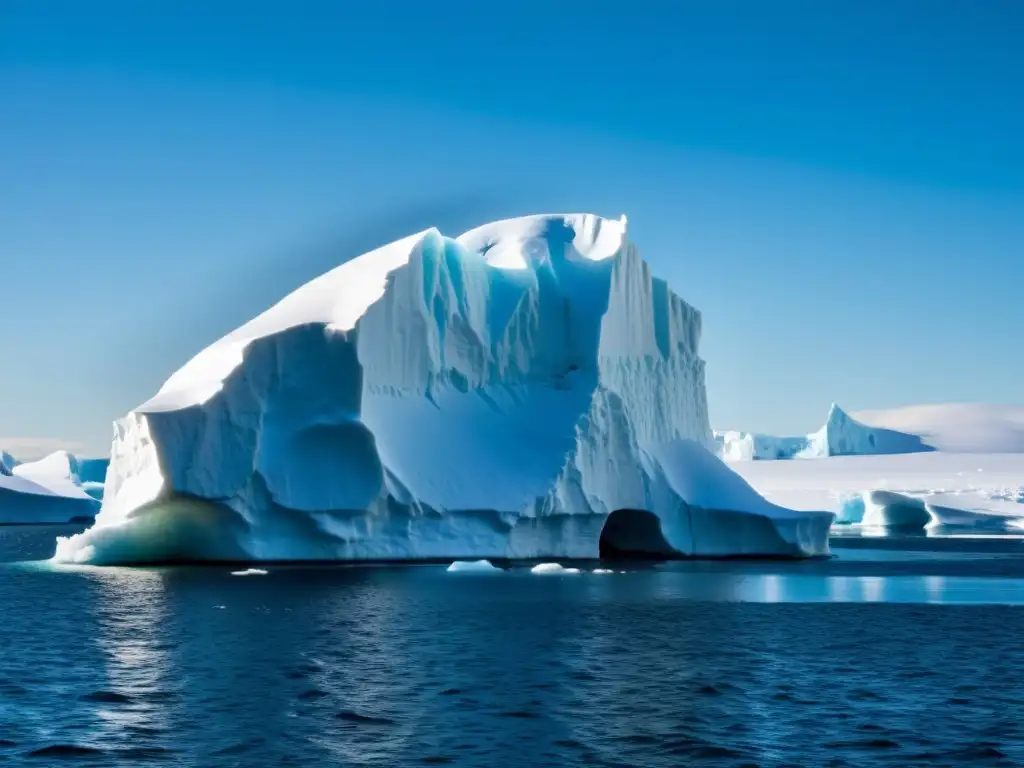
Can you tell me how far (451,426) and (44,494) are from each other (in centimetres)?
3994

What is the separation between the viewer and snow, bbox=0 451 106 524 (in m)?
63.8

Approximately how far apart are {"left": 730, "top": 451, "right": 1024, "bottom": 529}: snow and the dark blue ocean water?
31.5 metres

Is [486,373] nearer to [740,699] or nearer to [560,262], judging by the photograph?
[560,262]

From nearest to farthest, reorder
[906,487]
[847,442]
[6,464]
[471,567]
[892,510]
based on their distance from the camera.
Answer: [471,567]
[906,487]
[892,510]
[6,464]
[847,442]

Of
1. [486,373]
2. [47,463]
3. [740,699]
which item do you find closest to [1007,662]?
[740,699]

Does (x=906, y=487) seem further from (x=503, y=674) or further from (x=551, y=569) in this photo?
(x=503, y=674)

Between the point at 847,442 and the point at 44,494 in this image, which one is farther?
the point at 847,442

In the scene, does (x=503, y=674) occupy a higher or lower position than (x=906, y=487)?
lower

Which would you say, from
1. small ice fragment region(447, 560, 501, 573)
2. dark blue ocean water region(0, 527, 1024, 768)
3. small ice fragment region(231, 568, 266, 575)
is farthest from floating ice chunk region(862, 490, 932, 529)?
small ice fragment region(231, 568, 266, 575)

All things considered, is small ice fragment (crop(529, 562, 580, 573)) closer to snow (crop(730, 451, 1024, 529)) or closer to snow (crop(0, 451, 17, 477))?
snow (crop(730, 451, 1024, 529))

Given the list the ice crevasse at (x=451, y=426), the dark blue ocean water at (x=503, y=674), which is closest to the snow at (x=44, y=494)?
the ice crevasse at (x=451, y=426)

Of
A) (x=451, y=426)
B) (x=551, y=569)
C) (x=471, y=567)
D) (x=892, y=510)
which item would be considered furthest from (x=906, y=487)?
(x=471, y=567)

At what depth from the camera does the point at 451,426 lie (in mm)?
30359

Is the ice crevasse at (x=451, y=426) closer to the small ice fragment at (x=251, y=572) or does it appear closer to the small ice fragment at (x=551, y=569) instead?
the small ice fragment at (x=251, y=572)
